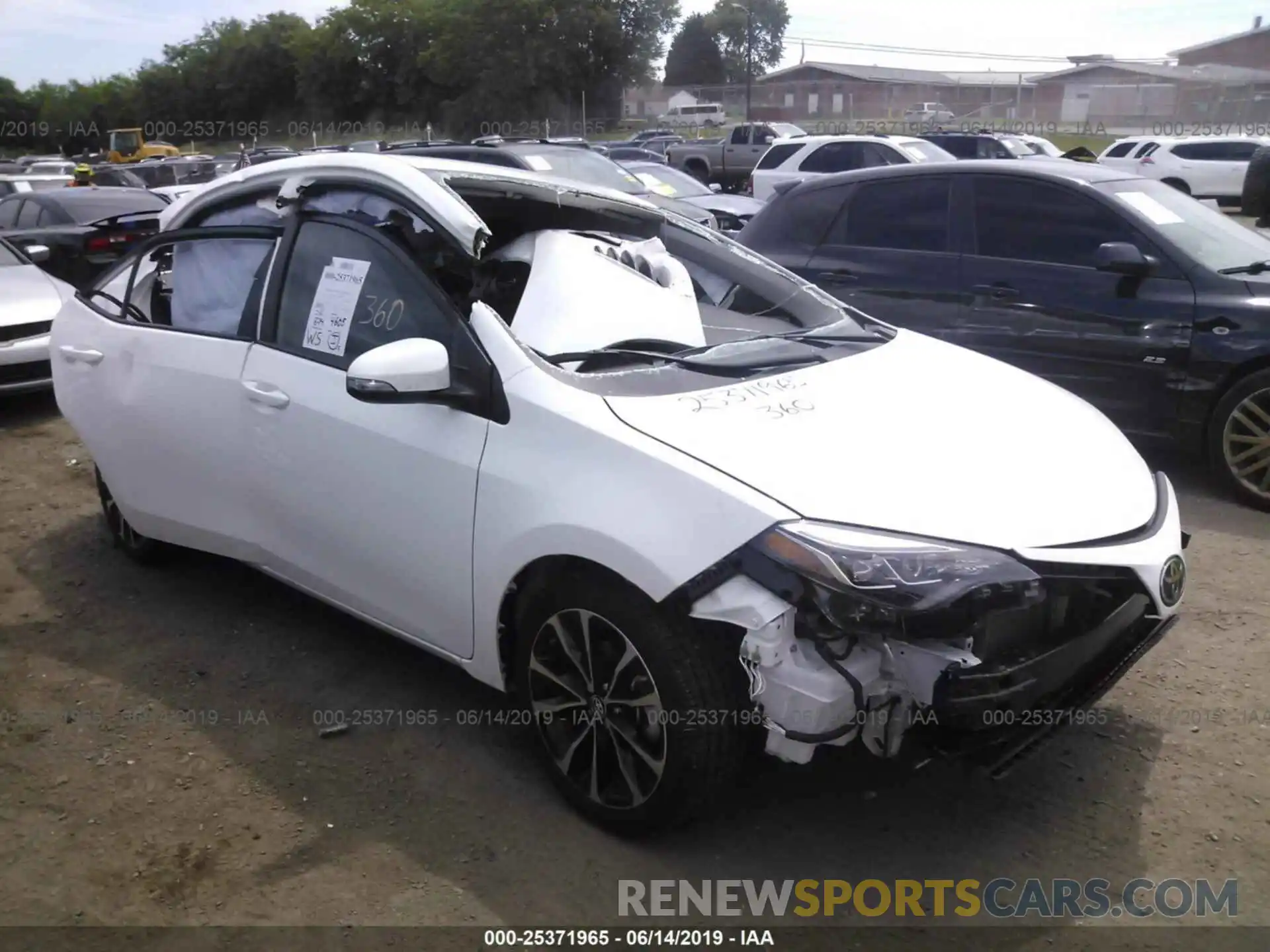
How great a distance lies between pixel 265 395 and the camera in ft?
11.9

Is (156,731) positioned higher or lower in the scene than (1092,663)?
lower

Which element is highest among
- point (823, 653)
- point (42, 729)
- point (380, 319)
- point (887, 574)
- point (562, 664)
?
point (380, 319)

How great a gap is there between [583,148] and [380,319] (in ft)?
32.0

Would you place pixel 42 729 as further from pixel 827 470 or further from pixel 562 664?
pixel 827 470

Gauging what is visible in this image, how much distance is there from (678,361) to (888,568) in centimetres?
108

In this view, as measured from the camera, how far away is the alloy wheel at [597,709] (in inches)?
109

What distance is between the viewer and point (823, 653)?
2.46 metres

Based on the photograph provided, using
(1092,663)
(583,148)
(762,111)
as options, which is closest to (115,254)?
(583,148)

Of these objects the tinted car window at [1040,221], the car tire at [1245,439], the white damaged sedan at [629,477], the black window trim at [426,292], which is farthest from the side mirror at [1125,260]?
the black window trim at [426,292]

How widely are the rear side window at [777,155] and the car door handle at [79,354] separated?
1512 centimetres

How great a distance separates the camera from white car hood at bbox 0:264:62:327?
311 inches

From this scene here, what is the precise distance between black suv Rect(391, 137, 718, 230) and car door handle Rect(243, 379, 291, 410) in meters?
8.19

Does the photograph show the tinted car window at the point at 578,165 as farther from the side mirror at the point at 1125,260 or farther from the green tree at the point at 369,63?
the green tree at the point at 369,63

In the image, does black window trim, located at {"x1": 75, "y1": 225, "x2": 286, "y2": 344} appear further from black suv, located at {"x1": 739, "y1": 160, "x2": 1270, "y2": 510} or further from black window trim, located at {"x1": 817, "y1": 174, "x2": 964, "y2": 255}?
black window trim, located at {"x1": 817, "y1": 174, "x2": 964, "y2": 255}
